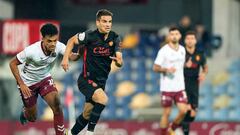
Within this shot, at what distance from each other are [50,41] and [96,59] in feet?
3.17

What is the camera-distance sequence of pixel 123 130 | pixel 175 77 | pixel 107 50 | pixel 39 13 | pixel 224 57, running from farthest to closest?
pixel 39 13
pixel 224 57
pixel 123 130
pixel 175 77
pixel 107 50

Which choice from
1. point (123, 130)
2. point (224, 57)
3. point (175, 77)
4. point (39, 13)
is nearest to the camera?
point (175, 77)

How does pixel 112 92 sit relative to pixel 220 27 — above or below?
below

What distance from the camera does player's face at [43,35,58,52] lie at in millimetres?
12773

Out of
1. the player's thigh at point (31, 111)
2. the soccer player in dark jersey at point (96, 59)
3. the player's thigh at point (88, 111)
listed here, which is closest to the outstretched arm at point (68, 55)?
the soccer player in dark jersey at point (96, 59)

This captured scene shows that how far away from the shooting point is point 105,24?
13.3 metres

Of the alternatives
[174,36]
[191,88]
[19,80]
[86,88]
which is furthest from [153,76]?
[19,80]

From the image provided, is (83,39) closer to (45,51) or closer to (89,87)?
(45,51)

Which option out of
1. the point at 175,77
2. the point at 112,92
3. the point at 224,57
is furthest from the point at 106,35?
the point at 224,57

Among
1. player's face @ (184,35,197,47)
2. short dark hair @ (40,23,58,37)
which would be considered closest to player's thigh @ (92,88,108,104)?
short dark hair @ (40,23,58,37)

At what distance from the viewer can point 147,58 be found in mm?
22734

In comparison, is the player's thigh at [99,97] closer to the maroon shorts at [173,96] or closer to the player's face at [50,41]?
the player's face at [50,41]

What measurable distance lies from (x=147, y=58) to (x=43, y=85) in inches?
374

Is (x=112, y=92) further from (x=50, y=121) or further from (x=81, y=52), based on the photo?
(x=81, y=52)
